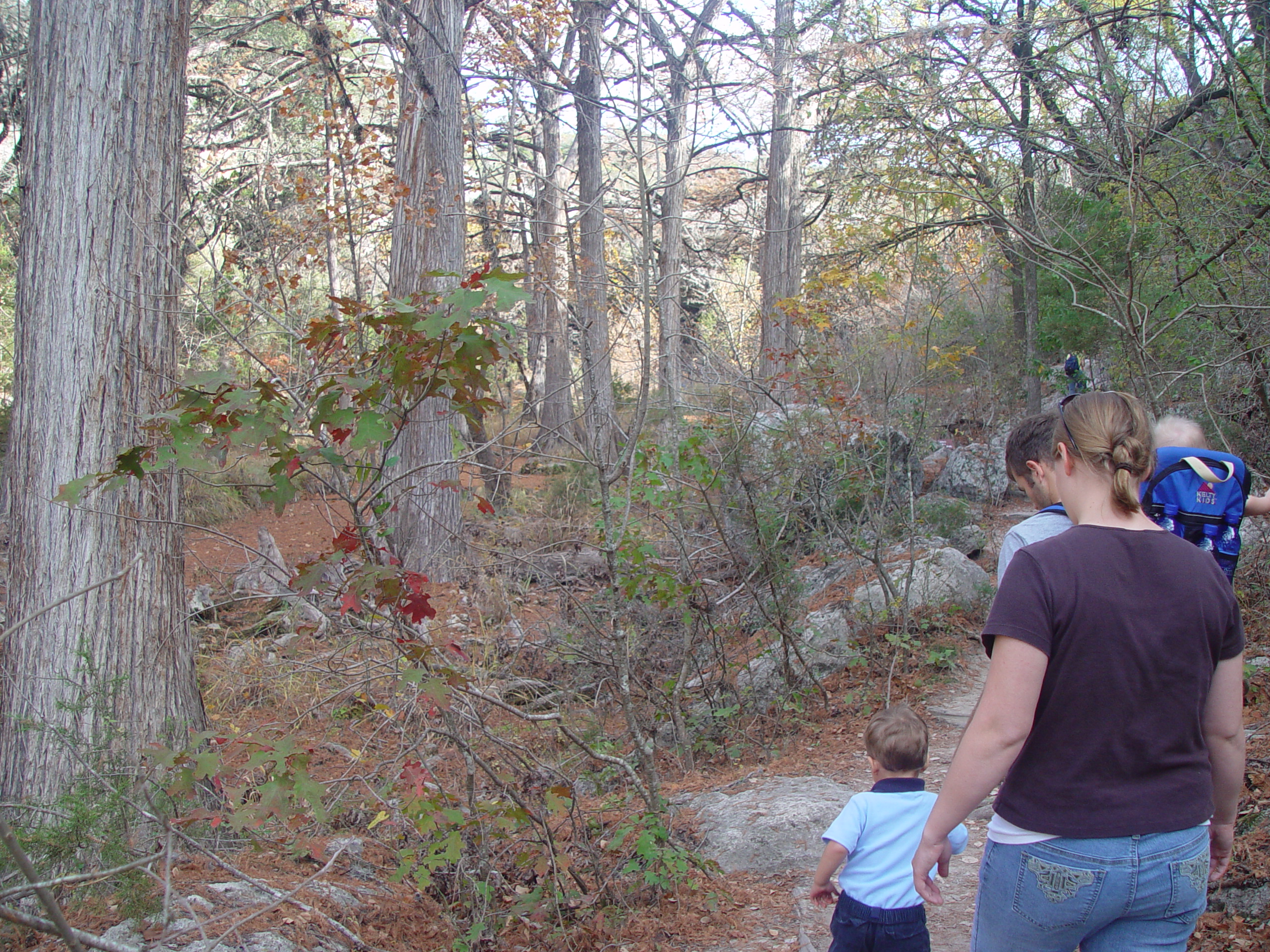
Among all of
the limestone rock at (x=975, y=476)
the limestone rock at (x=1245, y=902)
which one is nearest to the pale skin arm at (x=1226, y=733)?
the limestone rock at (x=1245, y=902)

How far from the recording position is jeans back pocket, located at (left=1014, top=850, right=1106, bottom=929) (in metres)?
1.58

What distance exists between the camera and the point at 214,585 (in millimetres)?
7570

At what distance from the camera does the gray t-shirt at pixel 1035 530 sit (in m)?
2.04

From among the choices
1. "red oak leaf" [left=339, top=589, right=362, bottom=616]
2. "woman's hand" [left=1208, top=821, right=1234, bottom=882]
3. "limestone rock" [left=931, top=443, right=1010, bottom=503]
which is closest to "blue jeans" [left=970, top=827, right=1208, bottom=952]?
"woman's hand" [left=1208, top=821, right=1234, bottom=882]

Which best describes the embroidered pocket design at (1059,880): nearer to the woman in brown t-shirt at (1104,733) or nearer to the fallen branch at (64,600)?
the woman in brown t-shirt at (1104,733)

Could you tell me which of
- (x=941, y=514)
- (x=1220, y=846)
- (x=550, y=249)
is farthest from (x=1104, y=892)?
(x=550, y=249)

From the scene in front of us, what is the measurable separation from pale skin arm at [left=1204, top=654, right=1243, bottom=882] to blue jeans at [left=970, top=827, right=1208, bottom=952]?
15cm

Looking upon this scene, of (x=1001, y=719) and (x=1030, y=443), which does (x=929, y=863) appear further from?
(x=1030, y=443)

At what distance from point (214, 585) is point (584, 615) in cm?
475

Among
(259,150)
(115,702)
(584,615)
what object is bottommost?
(115,702)

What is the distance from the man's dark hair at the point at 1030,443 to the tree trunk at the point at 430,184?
7.24 metres

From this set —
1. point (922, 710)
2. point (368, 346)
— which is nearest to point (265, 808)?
point (368, 346)

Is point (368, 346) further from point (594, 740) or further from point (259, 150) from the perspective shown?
point (259, 150)

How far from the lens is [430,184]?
9.04m
